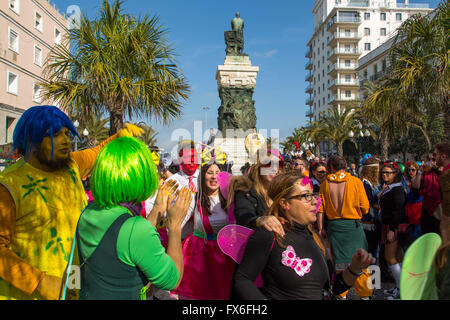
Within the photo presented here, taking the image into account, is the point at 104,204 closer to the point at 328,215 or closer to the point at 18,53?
the point at 328,215

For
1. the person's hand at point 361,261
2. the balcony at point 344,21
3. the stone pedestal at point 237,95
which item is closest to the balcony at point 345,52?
the balcony at point 344,21

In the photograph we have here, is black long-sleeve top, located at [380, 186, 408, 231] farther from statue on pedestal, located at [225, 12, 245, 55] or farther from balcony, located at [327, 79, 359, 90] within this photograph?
balcony, located at [327, 79, 359, 90]

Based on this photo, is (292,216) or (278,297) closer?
(278,297)

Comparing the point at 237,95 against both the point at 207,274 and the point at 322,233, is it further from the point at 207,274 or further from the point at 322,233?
the point at 207,274

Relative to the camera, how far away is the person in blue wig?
5.73 feet

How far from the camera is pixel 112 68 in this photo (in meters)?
7.52

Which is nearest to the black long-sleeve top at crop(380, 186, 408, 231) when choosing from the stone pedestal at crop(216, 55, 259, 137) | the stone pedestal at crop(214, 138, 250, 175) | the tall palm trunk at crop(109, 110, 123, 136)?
the tall palm trunk at crop(109, 110, 123, 136)

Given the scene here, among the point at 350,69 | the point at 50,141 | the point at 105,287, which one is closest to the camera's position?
the point at 105,287

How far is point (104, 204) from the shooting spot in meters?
1.61

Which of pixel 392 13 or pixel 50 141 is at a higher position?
pixel 392 13

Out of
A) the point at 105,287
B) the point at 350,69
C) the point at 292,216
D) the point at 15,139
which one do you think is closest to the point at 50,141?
the point at 15,139

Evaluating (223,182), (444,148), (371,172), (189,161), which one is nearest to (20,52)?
(189,161)

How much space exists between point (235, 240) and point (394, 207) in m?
3.61
